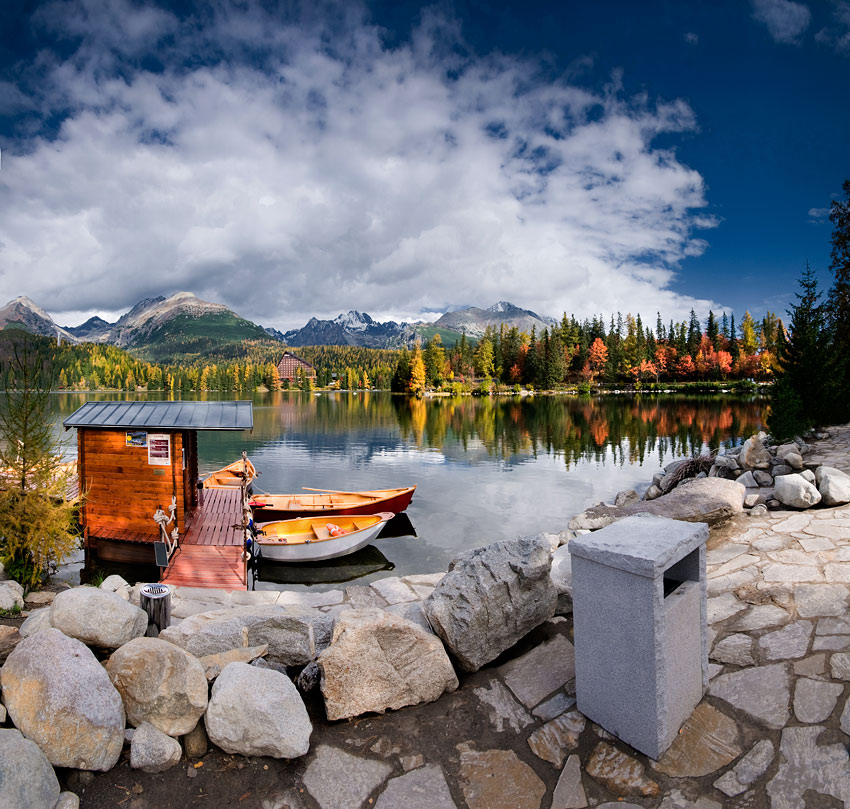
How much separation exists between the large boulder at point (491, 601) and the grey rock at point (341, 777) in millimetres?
1241

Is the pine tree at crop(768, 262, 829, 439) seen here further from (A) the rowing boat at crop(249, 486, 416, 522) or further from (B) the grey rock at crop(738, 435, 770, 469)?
(A) the rowing boat at crop(249, 486, 416, 522)

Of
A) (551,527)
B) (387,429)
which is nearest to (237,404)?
(551,527)

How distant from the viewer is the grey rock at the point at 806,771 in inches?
120

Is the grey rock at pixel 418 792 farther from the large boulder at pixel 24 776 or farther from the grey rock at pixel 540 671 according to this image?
the large boulder at pixel 24 776

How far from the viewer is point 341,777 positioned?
3.67m

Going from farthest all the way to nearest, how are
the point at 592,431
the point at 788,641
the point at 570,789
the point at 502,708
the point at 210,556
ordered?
the point at 592,431
the point at 210,556
the point at 788,641
the point at 502,708
the point at 570,789

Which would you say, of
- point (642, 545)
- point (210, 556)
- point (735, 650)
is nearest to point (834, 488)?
point (735, 650)

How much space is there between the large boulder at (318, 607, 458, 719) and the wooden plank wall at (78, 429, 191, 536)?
10177 millimetres

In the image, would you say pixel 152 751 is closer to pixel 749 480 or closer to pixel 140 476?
pixel 140 476

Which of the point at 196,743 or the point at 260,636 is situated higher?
the point at 260,636

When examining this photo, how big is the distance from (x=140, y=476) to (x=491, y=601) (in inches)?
449

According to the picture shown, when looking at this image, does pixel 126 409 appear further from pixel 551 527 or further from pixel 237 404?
pixel 551 527

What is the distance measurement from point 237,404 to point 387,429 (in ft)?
121

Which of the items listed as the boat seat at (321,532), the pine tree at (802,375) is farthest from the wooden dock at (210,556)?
the pine tree at (802,375)
